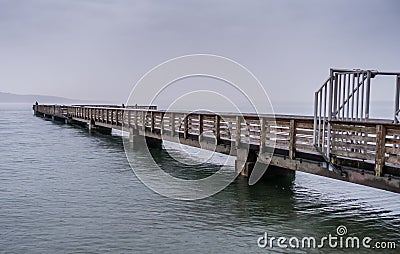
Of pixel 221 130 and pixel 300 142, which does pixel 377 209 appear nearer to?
pixel 300 142

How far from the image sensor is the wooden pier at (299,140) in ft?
24.7

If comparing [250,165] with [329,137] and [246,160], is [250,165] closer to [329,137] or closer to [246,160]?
[246,160]

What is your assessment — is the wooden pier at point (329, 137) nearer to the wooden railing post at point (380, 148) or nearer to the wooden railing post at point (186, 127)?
the wooden railing post at point (380, 148)

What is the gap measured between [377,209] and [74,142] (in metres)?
16.7

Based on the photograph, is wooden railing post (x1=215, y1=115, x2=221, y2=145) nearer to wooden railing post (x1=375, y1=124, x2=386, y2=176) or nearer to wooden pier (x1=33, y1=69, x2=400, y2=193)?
wooden pier (x1=33, y1=69, x2=400, y2=193)

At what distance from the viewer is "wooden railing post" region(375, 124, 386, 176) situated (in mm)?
7484

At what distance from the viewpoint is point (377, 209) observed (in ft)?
30.0

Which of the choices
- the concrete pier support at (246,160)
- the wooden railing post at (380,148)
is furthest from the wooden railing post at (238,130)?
the wooden railing post at (380,148)

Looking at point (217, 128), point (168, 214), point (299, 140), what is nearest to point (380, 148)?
point (299, 140)

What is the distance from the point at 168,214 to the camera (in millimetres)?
8516

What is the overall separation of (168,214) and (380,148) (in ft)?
13.0

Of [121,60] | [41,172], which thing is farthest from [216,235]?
[121,60]

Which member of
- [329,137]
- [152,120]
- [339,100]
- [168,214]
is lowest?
[168,214]

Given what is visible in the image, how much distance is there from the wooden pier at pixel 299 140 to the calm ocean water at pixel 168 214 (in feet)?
2.76
